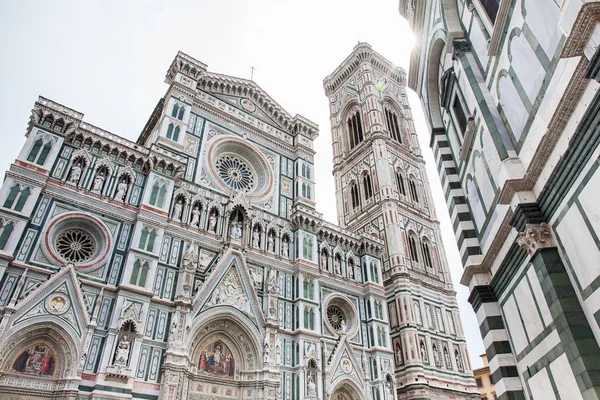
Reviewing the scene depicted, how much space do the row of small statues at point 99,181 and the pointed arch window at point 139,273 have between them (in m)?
2.94

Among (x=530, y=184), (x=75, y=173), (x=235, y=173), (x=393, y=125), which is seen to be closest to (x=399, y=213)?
(x=393, y=125)

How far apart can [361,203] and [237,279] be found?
15.4 m

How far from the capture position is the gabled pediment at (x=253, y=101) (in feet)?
77.7

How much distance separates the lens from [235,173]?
22.3m

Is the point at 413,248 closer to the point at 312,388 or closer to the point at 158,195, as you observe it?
the point at 312,388

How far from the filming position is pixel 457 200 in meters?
10.8

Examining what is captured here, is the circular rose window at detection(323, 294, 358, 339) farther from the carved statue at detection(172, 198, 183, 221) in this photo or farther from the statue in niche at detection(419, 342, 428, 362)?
the carved statue at detection(172, 198, 183, 221)

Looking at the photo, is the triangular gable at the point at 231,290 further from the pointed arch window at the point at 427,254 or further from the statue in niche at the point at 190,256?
the pointed arch window at the point at 427,254

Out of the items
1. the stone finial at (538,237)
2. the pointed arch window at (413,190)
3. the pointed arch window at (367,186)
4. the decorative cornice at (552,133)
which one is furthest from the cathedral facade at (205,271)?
the decorative cornice at (552,133)

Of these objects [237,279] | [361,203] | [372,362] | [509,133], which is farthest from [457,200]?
[361,203]

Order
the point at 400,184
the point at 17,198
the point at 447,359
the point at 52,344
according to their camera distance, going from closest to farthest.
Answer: the point at 52,344
the point at 17,198
the point at 447,359
the point at 400,184

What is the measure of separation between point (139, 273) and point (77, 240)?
2.58 metres

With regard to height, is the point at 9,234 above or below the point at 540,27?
above

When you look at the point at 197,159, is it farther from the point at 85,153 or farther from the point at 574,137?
the point at 574,137
